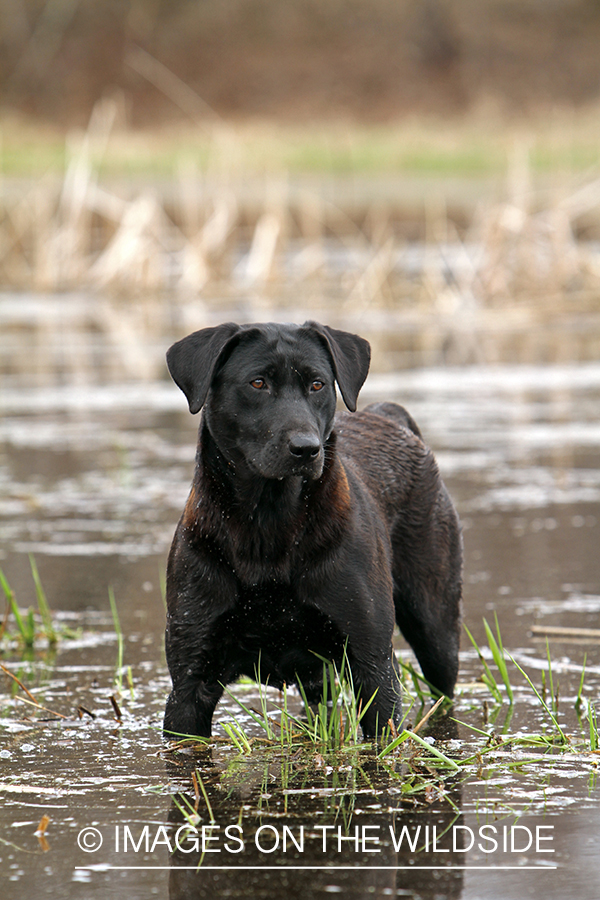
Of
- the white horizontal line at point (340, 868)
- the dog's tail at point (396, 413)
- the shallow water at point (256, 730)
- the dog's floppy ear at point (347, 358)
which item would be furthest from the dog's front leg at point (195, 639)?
the dog's tail at point (396, 413)

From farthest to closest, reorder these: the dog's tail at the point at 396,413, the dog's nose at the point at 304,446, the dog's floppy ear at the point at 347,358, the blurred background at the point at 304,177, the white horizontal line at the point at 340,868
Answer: the blurred background at the point at 304,177, the dog's tail at the point at 396,413, the dog's floppy ear at the point at 347,358, the dog's nose at the point at 304,446, the white horizontal line at the point at 340,868

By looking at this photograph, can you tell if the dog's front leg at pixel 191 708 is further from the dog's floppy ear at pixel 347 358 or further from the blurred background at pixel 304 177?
the blurred background at pixel 304 177

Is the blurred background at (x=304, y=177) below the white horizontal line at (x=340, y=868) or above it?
above

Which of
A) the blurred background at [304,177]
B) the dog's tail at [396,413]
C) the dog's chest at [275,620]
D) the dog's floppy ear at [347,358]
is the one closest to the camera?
the dog's chest at [275,620]

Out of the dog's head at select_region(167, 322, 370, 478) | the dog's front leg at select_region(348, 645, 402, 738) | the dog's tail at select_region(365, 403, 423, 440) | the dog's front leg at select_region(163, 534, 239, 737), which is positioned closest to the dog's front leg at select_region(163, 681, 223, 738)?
the dog's front leg at select_region(163, 534, 239, 737)

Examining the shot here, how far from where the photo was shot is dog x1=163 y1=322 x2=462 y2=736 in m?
4.37

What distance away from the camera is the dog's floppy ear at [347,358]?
184 inches

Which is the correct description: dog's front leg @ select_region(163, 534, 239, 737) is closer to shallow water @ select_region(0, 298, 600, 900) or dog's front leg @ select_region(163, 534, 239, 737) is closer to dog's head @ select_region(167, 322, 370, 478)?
shallow water @ select_region(0, 298, 600, 900)

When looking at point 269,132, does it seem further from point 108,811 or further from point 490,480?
point 108,811

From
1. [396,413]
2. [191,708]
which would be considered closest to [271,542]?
[191,708]

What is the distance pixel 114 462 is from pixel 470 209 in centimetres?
1971

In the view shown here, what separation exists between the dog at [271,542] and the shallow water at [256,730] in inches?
11.7

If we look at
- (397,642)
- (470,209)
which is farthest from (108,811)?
(470,209)

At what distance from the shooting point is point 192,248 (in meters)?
21.0
